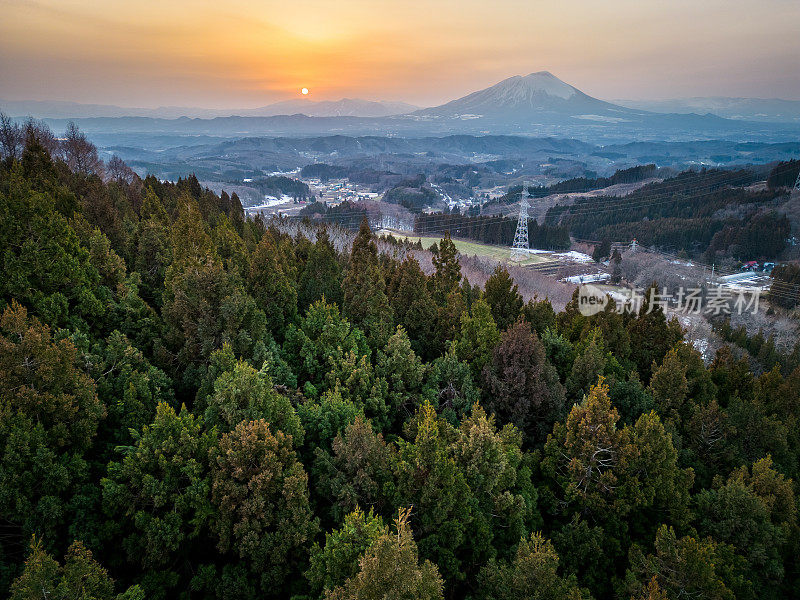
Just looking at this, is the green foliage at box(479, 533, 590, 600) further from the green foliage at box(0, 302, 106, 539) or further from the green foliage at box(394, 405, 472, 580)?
the green foliage at box(0, 302, 106, 539)

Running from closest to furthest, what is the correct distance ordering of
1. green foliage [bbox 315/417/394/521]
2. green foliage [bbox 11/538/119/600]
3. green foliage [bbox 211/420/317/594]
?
green foliage [bbox 11/538/119/600], green foliage [bbox 211/420/317/594], green foliage [bbox 315/417/394/521]

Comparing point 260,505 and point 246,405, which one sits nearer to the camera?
point 260,505

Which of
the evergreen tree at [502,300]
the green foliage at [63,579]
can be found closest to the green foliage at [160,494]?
the green foliage at [63,579]

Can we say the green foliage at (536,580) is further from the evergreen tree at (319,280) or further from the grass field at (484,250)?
the grass field at (484,250)

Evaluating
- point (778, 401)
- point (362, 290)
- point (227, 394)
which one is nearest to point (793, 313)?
point (778, 401)

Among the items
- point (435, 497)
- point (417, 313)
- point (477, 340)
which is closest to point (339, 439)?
point (435, 497)

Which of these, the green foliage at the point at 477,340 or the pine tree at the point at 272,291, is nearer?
the green foliage at the point at 477,340

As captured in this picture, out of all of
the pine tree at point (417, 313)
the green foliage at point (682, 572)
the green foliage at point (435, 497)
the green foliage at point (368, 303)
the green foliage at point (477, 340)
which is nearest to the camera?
the green foliage at point (682, 572)

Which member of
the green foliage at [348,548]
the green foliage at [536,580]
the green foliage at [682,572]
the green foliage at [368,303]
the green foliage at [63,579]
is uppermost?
the green foliage at [368,303]

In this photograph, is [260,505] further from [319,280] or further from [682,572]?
[319,280]

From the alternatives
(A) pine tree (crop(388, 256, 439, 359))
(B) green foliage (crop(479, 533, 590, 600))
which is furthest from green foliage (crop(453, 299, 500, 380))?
(B) green foliage (crop(479, 533, 590, 600))

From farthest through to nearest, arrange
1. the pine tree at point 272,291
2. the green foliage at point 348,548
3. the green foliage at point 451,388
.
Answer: the pine tree at point 272,291
the green foliage at point 451,388
the green foliage at point 348,548
